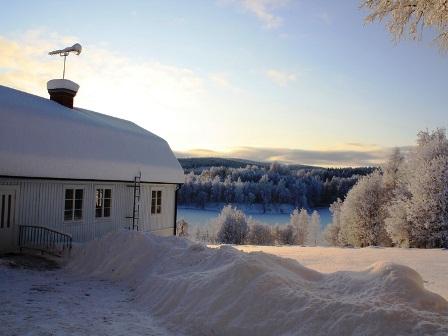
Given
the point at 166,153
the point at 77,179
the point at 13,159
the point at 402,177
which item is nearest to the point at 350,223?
the point at 402,177

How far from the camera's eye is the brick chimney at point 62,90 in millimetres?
20484

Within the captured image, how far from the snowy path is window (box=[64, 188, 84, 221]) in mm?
4577

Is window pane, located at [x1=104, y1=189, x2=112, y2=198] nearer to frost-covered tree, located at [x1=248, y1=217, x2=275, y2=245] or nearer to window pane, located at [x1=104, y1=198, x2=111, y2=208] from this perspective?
window pane, located at [x1=104, y1=198, x2=111, y2=208]

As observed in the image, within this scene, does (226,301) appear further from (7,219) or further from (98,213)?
(98,213)

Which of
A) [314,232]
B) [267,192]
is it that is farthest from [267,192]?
[314,232]

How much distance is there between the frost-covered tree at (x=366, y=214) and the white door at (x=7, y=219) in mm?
32299

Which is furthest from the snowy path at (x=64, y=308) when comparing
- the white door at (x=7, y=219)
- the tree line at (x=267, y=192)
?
the tree line at (x=267, y=192)

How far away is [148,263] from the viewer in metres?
12.0

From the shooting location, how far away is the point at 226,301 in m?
8.20

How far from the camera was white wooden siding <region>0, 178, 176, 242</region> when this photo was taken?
48.8 feet

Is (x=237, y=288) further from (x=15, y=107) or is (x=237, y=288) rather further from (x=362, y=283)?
(x=15, y=107)

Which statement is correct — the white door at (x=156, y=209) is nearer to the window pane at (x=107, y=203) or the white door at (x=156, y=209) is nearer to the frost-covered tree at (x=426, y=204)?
the window pane at (x=107, y=203)

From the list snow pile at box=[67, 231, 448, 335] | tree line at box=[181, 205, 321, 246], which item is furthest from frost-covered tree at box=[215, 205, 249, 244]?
snow pile at box=[67, 231, 448, 335]

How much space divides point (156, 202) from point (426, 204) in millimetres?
19254
